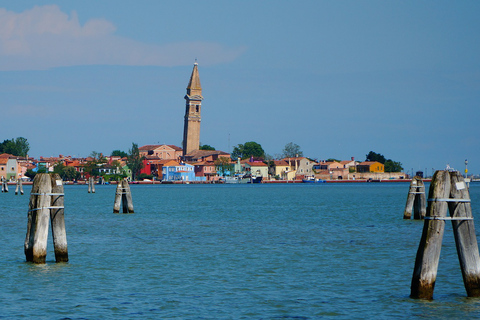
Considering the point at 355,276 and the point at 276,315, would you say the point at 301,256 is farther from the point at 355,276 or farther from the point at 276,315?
the point at 276,315

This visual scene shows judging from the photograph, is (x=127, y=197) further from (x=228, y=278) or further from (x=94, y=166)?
(x=94, y=166)

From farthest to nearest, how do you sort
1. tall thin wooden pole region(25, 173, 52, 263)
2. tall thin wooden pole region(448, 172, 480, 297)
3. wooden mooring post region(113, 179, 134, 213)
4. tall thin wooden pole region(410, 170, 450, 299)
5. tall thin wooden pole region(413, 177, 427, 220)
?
wooden mooring post region(113, 179, 134, 213) < tall thin wooden pole region(413, 177, 427, 220) < tall thin wooden pole region(25, 173, 52, 263) < tall thin wooden pole region(448, 172, 480, 297) < tall thin wooden pole region(410, 170, 450, 299)

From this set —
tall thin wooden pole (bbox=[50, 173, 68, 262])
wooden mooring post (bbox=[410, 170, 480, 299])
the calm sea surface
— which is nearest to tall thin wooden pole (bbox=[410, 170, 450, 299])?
wooden mooring post (bbox=[410, 170, 480, 299])

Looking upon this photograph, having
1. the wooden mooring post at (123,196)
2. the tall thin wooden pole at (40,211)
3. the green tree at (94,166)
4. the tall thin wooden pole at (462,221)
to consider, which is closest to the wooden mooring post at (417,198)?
the wooden mooring post at (123,196)

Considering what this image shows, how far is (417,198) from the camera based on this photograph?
34.8 m

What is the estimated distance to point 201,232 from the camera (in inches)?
1226

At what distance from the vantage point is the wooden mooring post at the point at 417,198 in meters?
32.7

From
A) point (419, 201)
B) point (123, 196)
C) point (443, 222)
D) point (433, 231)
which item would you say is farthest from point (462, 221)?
point (123, 196)

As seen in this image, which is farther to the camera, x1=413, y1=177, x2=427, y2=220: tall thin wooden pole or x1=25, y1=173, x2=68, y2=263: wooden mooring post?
x1=413, y1=177, x2=427, y2=220: tall thin wooden pole

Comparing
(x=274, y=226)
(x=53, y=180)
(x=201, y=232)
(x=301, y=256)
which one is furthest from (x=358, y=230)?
(x=53, y=180)

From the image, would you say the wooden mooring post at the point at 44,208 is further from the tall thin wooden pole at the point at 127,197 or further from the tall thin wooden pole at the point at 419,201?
the tall thin wooden pole at the point at 127,197

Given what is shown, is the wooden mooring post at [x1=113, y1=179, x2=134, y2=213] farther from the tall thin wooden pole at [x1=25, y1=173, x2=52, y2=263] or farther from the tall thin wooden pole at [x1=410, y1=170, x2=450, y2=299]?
the tall thin wooden pole at [x1=410, y1=170, x2=450, y2=299]

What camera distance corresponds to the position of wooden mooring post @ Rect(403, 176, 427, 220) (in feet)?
107

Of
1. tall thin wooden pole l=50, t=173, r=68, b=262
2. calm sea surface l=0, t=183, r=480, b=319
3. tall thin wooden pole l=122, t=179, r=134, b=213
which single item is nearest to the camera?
calm sea surface l=0, t=183, r=480, b=319
